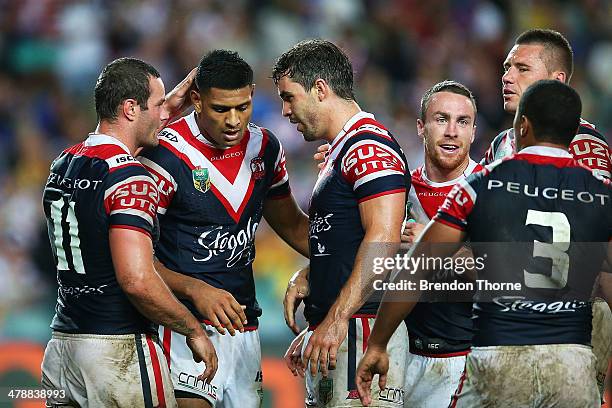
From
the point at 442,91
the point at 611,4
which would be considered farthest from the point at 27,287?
the point at 611,4

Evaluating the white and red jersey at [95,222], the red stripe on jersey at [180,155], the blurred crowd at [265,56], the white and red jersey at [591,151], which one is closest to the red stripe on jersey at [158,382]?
the white and red jersey at [95,222]

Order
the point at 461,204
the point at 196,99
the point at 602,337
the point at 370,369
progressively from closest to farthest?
the point at 461,204 → the point at 370,369 → the point at 196,99 → the point at 602,337

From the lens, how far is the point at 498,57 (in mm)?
11164

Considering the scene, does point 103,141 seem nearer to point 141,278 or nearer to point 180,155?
point 180,155

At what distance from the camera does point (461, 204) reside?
13.5 ft

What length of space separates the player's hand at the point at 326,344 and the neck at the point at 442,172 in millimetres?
1325

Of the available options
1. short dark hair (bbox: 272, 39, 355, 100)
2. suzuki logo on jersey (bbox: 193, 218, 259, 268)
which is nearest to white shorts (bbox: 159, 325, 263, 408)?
suzuki logo on jersey (bbox: 193, 218, 259, 268)

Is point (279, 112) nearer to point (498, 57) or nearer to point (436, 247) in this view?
point (498, 57)

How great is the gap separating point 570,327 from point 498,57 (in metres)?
7.49

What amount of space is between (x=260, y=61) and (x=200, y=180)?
18.4 ft

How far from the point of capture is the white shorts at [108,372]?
4.61m

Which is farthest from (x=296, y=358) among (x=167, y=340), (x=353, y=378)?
(x=167, y=340)

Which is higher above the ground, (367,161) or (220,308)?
(367,161)

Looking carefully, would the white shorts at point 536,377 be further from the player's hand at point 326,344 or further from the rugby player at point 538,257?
the player's hand at point 326,344
